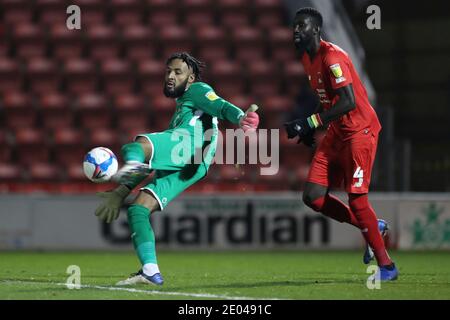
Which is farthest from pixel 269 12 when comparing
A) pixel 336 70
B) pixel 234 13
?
pixel 336 70

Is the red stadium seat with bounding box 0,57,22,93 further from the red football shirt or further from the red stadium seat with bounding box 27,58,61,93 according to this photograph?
the red football shirt

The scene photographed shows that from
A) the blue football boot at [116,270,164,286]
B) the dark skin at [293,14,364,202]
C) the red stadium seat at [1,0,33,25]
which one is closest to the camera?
the blue football boot at [116,270,164,286]

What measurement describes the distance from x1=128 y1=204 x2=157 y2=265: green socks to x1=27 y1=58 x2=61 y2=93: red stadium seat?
9122 mm

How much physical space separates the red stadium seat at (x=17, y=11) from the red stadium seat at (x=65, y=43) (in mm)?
771

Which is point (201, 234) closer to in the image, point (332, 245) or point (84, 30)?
point (332, 245)

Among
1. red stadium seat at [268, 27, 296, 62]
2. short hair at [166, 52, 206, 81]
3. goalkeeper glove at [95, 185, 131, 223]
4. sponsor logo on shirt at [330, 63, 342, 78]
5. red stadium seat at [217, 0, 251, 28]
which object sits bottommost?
goalkeeper glove at [95, 185, 131, 223]

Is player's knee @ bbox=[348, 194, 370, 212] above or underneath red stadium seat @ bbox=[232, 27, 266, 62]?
underneath

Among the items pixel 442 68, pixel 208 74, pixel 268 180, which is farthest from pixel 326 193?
pixel 442 68

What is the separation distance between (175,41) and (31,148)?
2.96 meters

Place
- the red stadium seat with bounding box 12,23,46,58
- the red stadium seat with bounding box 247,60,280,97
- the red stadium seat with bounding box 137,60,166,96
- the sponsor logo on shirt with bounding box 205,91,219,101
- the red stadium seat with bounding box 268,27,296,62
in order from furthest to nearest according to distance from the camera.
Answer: the red stadium seat with bounding box 12,23,46,58
the red stadium seat with bounding box 268,27,296,62
the red stadium seat with bounding box 137,60,166,96
the red stadium seat with bounding box 247,60,280,97
the sponsor logo on shirt with bounding box 205,91,219,101

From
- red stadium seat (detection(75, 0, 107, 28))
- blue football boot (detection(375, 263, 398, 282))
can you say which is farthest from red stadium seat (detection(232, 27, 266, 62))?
blue football boot (detection(375, 263, 398, 282))

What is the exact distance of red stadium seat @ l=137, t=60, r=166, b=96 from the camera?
46.9ft

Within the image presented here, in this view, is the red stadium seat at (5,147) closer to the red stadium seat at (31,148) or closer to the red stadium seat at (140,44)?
the red stadium seat at (31,148)

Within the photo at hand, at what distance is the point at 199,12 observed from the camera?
15219mm
